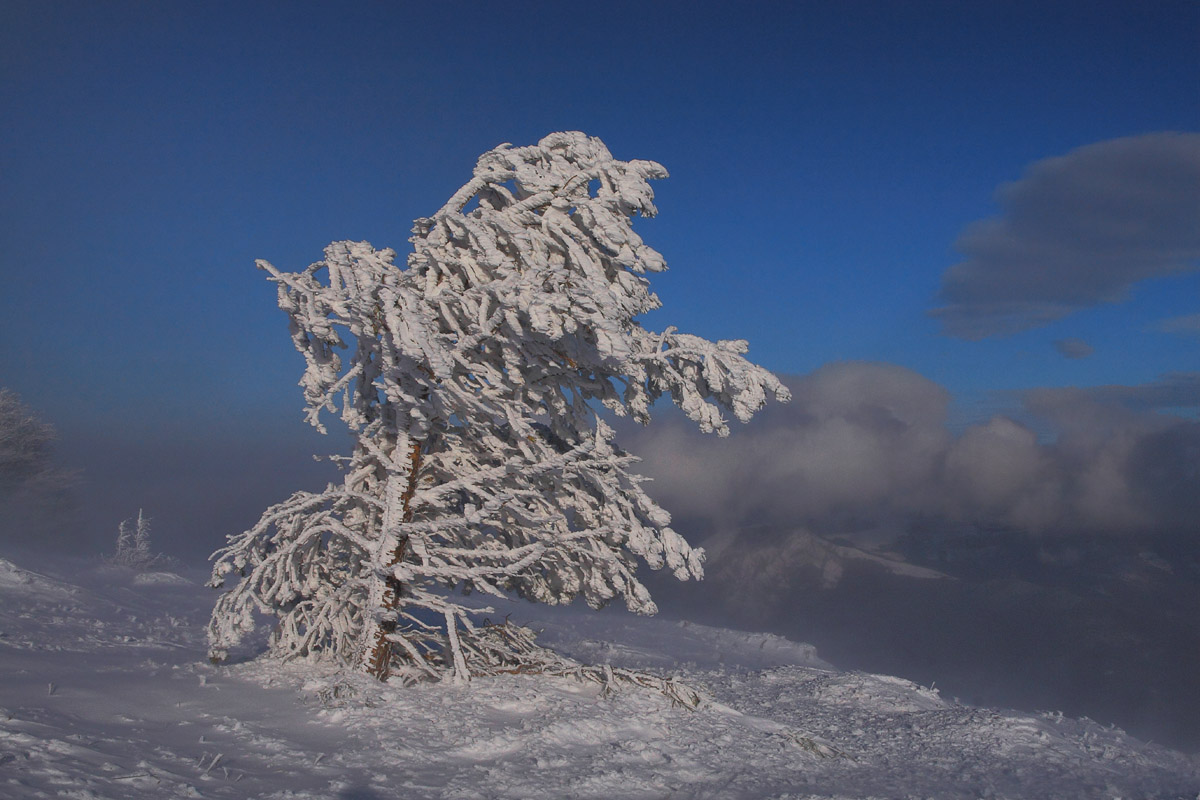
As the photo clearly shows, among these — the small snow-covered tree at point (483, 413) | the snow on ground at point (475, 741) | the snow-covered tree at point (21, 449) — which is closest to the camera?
the snow on ground at point (475, 741)

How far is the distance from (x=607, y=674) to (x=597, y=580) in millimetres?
1049

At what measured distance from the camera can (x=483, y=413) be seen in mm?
7719

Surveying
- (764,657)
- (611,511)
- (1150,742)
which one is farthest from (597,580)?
(764,657)

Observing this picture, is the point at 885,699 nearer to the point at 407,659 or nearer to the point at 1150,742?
the point at 1150,742

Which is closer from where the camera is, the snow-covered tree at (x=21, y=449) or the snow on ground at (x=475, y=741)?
the snow on ground at (x=475, y=741)

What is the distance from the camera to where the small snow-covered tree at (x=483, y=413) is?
7117mm

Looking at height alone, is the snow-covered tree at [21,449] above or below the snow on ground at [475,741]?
above

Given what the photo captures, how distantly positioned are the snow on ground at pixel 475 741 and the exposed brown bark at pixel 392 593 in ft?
1.70

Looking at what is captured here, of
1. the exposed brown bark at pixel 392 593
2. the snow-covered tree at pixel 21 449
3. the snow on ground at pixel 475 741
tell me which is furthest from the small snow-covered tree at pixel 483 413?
the snow-covered tree at pixel 21 449

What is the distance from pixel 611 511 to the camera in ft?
25.8

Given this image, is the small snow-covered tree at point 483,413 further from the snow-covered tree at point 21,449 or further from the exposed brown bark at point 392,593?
the snow-covered tree at point 21,449

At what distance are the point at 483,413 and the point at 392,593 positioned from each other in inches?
87.2

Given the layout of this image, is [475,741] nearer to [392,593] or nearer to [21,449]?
[392,593]

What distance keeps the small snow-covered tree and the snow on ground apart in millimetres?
946
